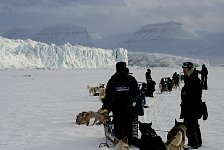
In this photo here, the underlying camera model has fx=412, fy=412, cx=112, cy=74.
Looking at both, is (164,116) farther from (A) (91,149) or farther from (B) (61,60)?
(B) (61,60)

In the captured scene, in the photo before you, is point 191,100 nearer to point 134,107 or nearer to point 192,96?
point 192,96

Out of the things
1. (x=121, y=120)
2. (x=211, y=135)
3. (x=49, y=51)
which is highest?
(x=49, y=51)

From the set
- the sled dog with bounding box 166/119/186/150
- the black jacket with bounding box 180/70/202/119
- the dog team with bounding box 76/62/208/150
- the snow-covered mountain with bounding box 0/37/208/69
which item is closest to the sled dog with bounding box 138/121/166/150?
the dog team with bounding box 76/62/208/150

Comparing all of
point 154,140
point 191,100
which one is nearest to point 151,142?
point 154,140

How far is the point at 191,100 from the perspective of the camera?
23.8 ft

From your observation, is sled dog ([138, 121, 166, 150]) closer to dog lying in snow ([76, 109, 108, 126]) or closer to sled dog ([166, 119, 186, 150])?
sled dog ([166, 119, 186, 150])

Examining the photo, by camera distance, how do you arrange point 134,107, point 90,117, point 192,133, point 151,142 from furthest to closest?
1. point 90,117
2. point 192,133
3. point 134,107
4. point 151,142

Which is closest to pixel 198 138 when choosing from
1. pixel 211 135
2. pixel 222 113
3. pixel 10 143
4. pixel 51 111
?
pixel 211 135

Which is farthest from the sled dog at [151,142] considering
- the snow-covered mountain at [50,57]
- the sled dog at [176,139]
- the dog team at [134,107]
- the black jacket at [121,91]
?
the snow-covered mountain at [50,57]

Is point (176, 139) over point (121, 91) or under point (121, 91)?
under

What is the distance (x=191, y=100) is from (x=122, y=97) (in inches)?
54.4

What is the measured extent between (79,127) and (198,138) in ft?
13.2

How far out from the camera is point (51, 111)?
1486cm

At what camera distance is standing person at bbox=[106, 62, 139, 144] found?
6582 millimetres
